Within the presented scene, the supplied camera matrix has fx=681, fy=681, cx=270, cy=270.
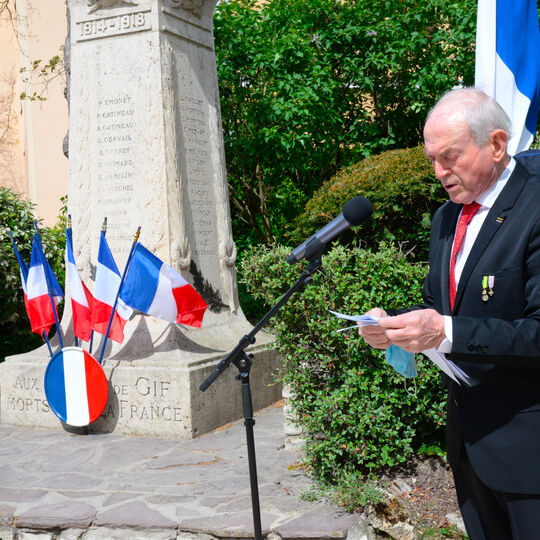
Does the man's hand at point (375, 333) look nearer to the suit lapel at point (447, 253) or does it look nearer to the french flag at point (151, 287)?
the suit lapel at point (447, 253)

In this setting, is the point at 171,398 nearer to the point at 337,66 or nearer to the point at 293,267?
the point at 293,267

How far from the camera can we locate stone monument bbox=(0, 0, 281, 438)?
5.30 m

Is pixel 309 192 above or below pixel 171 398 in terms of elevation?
above

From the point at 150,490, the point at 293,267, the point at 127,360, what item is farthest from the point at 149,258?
the point at 150,490

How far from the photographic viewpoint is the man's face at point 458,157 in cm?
192

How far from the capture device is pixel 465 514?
2.21 meters

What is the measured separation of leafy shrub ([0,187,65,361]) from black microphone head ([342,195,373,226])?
22.3 ft

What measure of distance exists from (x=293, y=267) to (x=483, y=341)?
7.88 feet

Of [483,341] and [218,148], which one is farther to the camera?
[218,148]

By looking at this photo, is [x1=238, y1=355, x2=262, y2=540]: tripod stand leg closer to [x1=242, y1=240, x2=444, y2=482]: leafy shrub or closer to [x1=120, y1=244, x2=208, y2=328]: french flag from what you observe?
[x1=242, y1=240, x2=444, y2=482]: leafy shrub

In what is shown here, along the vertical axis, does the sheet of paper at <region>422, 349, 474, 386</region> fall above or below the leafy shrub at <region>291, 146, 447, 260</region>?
below

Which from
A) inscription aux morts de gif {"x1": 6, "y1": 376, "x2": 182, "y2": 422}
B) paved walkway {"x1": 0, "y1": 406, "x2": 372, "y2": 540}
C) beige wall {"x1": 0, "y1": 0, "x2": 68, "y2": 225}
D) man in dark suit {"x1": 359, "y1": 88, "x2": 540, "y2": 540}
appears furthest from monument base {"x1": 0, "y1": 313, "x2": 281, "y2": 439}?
beige wall {"x1": 0, "y1": 0, "x2": 68, "y2": 225}

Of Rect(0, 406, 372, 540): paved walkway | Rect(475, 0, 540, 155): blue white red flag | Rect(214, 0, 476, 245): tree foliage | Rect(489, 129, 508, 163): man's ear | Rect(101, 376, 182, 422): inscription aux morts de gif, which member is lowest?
Rect(0, 406, 372, 540): paved walkway

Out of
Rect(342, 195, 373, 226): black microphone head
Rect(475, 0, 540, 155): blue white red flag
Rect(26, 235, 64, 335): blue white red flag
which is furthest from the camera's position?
Rect(26, 235, 64, 335): blue white red flag
